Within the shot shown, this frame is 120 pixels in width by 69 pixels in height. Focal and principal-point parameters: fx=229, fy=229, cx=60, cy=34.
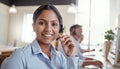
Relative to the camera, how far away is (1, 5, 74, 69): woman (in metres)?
1.02

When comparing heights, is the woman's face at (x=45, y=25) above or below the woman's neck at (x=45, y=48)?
above

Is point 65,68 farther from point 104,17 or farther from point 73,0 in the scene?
point 73,0

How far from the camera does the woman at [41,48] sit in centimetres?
102

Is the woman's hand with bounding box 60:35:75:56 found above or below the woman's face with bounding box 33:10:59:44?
below

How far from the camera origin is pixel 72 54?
4.47 feet

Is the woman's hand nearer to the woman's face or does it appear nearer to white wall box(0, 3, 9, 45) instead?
the woman's face

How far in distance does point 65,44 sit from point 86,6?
24.8 ft

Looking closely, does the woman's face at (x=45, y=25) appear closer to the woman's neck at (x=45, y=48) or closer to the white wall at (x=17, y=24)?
the woman's neck at (x=45, y=48)

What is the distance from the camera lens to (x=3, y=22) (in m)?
9.80

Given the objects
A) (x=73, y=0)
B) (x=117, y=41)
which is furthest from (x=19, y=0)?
(x=117, y=41)

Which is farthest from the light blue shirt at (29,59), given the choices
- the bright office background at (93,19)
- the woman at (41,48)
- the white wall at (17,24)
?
the white wall at (17,24)

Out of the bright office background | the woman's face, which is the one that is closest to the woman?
the woman's face

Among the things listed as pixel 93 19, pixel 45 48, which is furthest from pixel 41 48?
pixel 93 19

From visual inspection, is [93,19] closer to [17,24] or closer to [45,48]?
[17,24]
